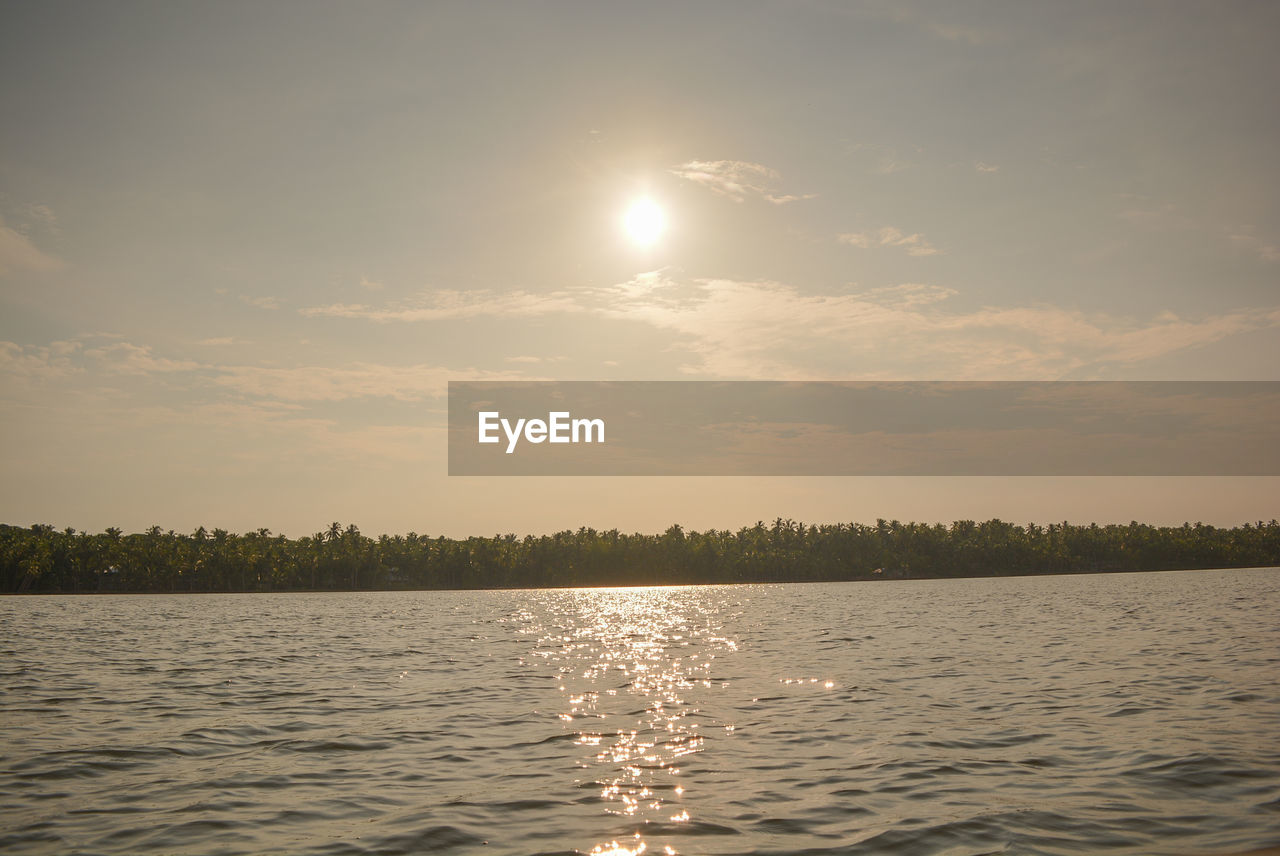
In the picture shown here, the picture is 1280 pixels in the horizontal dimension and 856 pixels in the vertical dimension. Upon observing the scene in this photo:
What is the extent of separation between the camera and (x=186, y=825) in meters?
13.8

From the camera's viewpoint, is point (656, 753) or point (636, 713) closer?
point (656, 753)

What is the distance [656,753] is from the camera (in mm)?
19578

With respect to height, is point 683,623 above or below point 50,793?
below

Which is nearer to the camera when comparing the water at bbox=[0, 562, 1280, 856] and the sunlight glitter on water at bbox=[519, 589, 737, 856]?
the water at bbox=[0, 562, 1280, 856]

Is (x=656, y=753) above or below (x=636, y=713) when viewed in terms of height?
above

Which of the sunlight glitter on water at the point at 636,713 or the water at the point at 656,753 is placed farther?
the sunlight glitter on water at the point at 636,713

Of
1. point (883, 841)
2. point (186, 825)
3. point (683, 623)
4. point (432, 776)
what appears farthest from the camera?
point (683, 623)

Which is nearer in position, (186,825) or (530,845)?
(530,845)

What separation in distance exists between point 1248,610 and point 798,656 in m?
49.8

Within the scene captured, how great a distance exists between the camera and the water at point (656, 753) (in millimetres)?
13117

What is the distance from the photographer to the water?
43.0ft

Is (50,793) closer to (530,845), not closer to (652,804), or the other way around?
(530,845)

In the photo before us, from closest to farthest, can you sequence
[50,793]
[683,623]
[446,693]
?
1. [50,793]
2. [446,693]
3. [683,623]

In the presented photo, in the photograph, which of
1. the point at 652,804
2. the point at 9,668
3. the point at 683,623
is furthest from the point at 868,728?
the point at 683,623
